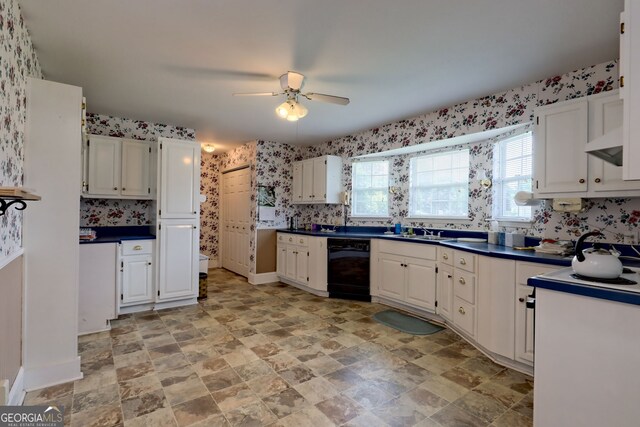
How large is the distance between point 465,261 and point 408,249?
836 millimetres

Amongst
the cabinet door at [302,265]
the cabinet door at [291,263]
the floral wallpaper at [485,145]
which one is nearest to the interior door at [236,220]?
the floral wallpaper at [485,145]

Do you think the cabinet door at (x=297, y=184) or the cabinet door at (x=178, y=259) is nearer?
the cabinet door at (x=178, y=259)

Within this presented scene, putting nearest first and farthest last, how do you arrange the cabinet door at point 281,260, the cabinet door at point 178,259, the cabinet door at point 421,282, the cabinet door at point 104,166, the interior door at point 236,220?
the cabinet door at point 421,282 → the cabinet door at point 104,166 → the cabinet door at point 178,259 → the cabinet door at point 281,260 → the interior door at point 236,220

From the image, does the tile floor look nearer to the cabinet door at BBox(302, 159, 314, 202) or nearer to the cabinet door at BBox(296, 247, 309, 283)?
the cabinet door at BBox(296, 247, 309, 283)

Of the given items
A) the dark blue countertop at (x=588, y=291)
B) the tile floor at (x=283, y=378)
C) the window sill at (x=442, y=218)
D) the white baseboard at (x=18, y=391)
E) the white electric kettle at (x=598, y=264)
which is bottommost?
the tile floor at (x=283, y=378)

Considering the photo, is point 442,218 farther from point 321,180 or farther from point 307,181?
point 307,181

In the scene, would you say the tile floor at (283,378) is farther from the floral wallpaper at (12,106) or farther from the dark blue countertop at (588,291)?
the floral wallpaper at (12,106)

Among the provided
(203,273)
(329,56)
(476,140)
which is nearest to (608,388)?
(329,56)

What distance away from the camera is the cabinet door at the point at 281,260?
515 cm

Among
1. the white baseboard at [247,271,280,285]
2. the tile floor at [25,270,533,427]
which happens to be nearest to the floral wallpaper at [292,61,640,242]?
Result: the white baseboard at [247,271,280,285]

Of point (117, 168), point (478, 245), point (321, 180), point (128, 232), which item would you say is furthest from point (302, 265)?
point (117, 168)

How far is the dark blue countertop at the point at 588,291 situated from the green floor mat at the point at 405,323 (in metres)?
1.81

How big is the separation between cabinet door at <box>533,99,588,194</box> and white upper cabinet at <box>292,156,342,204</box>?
283cm

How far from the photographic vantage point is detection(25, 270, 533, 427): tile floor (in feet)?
6.15
